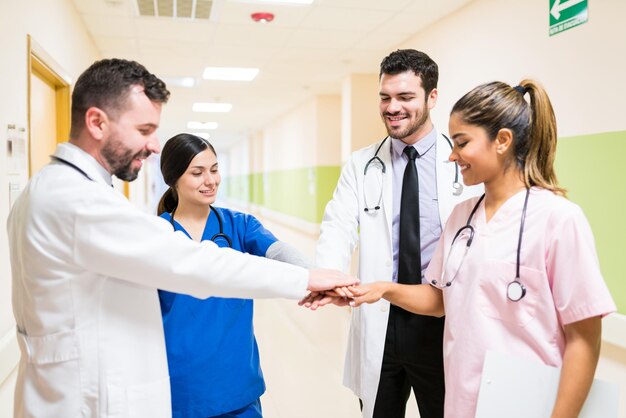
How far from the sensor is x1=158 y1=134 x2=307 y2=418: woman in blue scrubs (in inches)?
59.0

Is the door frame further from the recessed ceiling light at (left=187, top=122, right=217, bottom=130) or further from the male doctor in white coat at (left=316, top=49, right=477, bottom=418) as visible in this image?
the recessed ceiling light at (left=187, top=122, right=217, bottom=130)

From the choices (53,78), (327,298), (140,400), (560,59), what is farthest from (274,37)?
(140,400)

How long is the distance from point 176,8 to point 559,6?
8.56 ft

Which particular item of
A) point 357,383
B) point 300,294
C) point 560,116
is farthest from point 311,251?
point 300,294

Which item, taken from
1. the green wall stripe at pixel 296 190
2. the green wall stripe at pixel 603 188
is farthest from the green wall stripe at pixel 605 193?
the green wall stripe at pixel 296 190

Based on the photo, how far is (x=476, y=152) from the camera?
1.27m

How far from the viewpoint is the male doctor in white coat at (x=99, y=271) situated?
108 cm

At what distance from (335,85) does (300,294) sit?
6067 mm

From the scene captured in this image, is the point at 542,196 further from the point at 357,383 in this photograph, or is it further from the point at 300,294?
the point at 357,383

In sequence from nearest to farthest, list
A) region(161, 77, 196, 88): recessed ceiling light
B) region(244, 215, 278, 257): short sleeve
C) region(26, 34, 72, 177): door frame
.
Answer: region(244, 215, 278, 257): short sleeve
region(26, 34, 72, 177): door frame
region(161, 77, 196, 88): recessed ceiling light

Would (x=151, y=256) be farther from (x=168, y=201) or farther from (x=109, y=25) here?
(x=109, y=25)

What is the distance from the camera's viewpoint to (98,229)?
1.07 metres

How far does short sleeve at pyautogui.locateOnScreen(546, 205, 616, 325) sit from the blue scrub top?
882mm

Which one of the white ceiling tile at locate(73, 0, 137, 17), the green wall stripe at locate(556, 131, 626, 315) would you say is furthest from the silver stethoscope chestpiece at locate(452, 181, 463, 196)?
the white ceiling tile at locate(73, 0, 137, 17)
